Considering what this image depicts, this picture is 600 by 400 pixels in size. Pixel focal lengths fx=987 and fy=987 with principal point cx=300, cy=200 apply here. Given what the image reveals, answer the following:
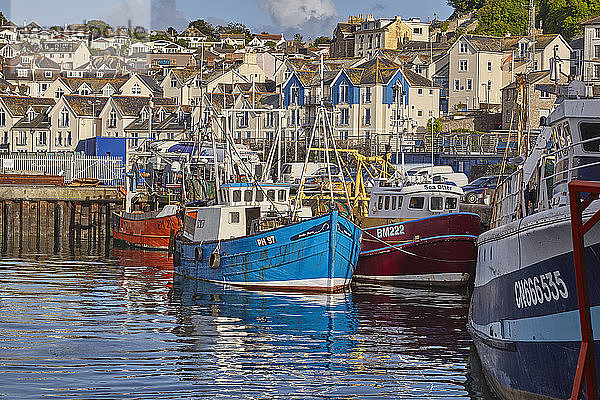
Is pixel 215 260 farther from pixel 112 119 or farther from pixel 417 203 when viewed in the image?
pixel 112 119

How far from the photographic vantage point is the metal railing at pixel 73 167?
58.8 m

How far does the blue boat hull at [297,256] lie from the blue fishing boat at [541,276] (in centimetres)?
1106

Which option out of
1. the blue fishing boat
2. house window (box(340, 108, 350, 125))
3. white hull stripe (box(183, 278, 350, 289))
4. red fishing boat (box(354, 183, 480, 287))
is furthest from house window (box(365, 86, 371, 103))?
the blue fishing boat

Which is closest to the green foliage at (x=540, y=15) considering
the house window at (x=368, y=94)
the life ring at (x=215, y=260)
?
the house window at (x=368, y=94)

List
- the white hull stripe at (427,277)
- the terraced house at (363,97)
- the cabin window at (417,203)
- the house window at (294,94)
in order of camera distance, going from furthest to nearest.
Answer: the terraced house at (363,97), the house window at (294,94), the cabin window at (417,203), the white hull stripe at (427,277)

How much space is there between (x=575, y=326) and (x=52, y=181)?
4789cm

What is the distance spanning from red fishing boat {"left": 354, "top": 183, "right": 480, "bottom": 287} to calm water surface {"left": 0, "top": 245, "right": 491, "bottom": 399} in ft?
3.15

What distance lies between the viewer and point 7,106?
8894 cm

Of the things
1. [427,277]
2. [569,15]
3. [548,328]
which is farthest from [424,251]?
[569,15]

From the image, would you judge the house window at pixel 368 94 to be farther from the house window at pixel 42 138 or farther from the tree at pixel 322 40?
the tree at pixel 322 40

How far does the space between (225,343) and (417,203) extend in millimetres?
11804

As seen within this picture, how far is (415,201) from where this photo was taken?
97.2 ft

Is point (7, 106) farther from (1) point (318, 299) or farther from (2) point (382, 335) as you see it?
(2) point (382, 335)

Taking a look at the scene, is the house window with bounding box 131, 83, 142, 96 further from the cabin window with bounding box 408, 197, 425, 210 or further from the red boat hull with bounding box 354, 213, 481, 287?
the red boat hull with bounding box 354, 213, 481, 287
